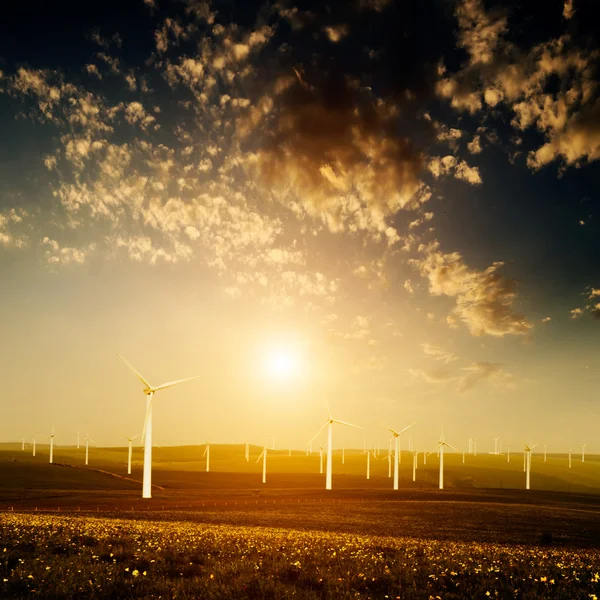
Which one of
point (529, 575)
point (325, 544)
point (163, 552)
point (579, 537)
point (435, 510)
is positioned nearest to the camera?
point (529, 575)

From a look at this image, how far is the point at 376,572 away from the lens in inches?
467

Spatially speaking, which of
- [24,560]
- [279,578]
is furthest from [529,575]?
[24,560]

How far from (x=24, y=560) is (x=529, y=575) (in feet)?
43.1

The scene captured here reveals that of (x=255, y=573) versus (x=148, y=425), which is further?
(x=148, y=425)

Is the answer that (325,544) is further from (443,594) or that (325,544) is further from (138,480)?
(138,480)

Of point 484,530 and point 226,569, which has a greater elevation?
point 226,569

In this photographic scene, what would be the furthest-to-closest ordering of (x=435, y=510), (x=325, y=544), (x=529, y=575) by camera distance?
1. (x=435, y=510)
2. (x=325, y=544)
3. (x=529, y=575)

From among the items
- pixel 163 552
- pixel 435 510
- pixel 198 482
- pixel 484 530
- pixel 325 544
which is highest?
pixel 163 552

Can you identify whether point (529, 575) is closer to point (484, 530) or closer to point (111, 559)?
point (111, 559)

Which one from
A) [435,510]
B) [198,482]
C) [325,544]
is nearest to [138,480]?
[198,482]

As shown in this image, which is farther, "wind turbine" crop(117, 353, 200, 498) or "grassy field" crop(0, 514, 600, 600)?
"wind turbine" crop(117, 353, 200, 498)

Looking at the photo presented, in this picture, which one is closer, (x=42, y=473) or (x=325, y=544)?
(x=325, y=544)

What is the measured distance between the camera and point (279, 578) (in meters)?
11.1

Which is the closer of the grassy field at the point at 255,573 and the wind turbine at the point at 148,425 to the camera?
the grassy field at the point at 255,573
